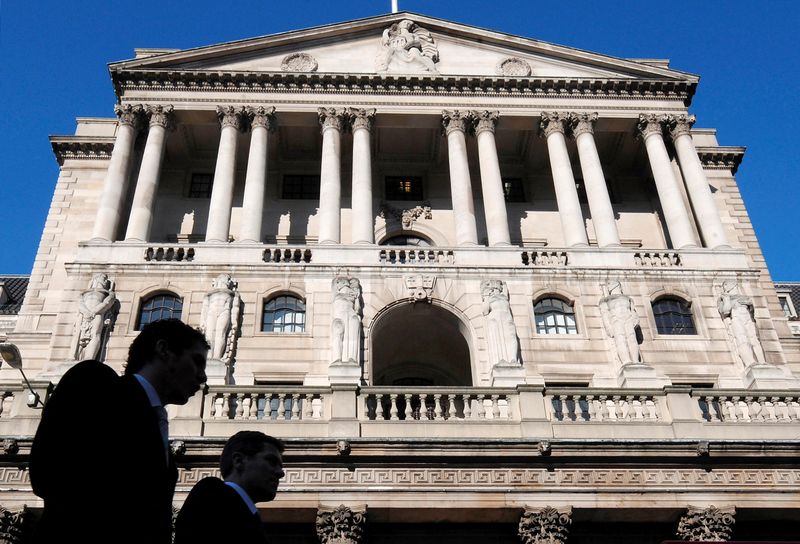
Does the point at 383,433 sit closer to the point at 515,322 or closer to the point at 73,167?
the point at 515,322

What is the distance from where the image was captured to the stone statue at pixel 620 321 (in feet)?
78.9

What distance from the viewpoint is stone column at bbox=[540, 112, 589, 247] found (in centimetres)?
2885

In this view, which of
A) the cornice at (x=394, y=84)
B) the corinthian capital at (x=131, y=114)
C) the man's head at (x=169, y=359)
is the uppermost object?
the cornice at (x=394, y=84)

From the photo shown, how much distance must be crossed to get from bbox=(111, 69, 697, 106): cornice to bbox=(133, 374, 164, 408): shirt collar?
29.6 metres

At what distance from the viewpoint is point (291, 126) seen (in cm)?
3325

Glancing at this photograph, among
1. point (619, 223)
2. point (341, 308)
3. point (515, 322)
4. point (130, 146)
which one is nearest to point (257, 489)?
point (341, 308)

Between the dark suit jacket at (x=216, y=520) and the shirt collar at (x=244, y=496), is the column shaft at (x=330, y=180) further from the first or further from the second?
the dark suit jacket at (x=216, y=520)

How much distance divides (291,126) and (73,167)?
1022 cm

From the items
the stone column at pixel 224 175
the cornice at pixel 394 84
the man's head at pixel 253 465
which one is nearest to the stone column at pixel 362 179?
the cornice at pixel 394 84

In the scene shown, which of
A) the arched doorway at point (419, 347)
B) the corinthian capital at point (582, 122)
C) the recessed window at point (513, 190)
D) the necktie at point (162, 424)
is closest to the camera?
the necktie at point (162, 424)

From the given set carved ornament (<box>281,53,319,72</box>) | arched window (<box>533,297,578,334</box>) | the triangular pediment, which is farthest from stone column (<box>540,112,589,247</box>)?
carved ornament (<box>281,53,319,72</box>)

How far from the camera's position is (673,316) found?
86.0 feet

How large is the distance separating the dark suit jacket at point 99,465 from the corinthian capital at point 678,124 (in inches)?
1276

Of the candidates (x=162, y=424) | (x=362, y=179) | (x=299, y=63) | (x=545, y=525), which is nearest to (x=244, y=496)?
(x=162, y=424)
